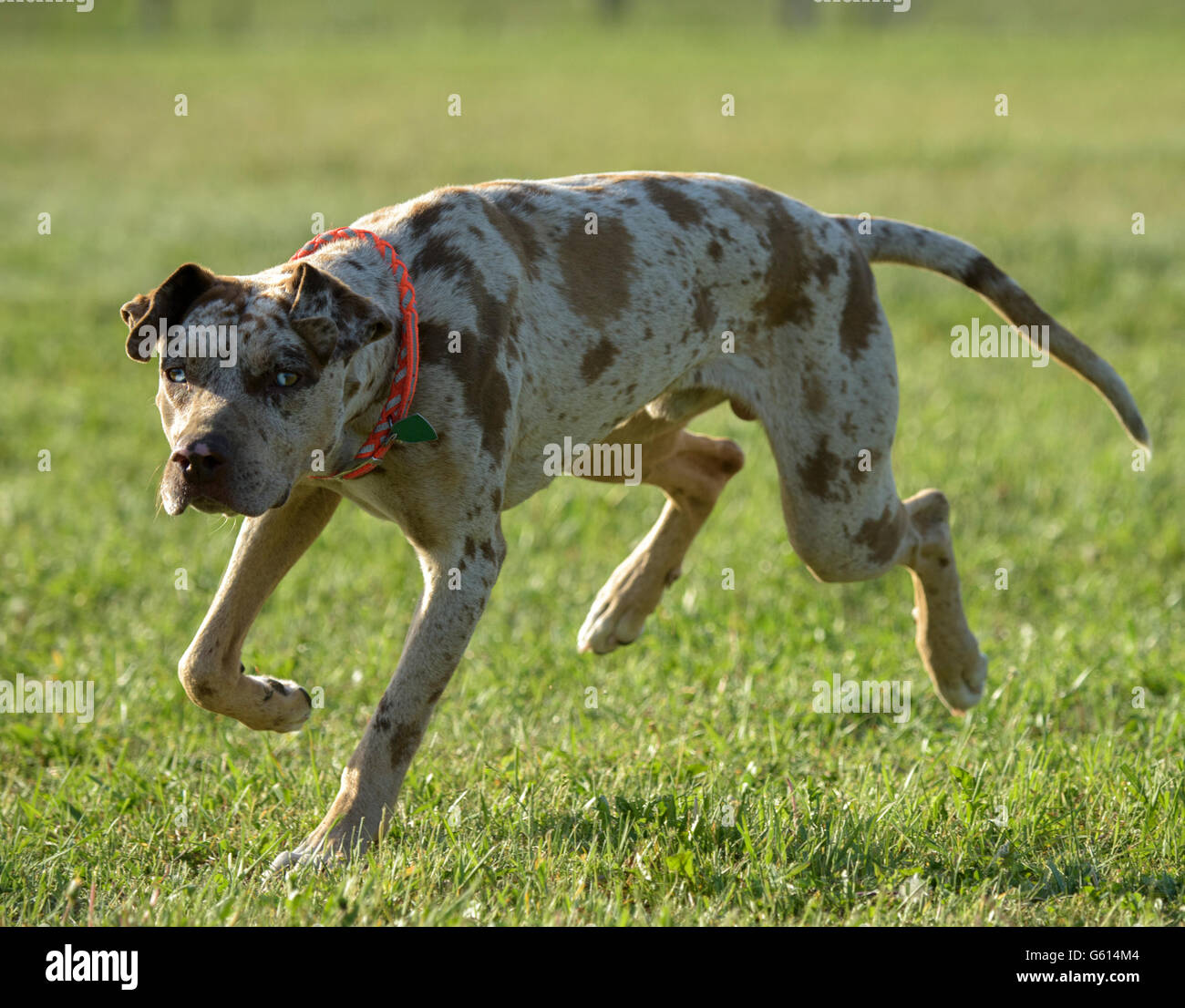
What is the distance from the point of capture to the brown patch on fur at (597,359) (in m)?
4.30

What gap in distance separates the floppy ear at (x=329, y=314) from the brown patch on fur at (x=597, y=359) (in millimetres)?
862

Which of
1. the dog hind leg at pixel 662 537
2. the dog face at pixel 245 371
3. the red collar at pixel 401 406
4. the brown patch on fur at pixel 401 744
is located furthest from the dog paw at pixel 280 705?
the dog hind leg at pixel 662 537

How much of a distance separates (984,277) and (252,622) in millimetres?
2832

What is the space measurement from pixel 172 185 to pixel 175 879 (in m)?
19.4

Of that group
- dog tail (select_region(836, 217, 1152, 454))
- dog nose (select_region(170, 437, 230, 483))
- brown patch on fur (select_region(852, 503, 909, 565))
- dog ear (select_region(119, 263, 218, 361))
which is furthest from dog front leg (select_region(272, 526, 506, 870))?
dog tail (select_region(836, 217, 1152, 454))

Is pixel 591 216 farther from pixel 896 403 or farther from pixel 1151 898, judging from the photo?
pixel 1151 898

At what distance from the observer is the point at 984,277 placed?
17.1ft

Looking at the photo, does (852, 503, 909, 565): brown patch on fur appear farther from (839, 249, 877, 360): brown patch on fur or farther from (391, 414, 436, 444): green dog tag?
(391, 414, 436, 444): green dog tag

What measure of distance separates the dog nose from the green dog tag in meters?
0.59

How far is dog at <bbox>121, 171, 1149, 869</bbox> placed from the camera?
3508mm

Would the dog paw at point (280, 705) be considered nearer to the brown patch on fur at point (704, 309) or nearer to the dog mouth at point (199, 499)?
the dog mouth at point (199, 499)

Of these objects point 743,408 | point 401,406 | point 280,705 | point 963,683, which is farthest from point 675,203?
point 963,683

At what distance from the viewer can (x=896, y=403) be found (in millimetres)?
4898
